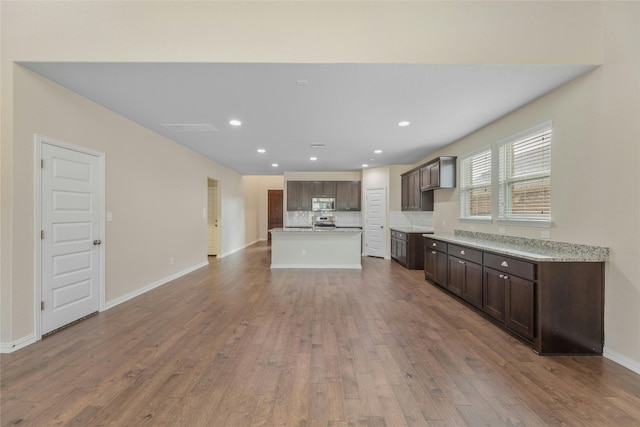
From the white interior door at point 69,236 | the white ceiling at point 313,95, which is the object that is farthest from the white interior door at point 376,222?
the white interior door at point 69,236

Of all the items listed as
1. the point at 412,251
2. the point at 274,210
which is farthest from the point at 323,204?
the point at 274,210

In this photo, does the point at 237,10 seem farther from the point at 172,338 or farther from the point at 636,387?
the point at 636,387

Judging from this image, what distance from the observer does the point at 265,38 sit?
2629mm

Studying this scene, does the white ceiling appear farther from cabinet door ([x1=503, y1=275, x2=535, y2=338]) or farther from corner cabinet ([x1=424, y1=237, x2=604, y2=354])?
cabinet door ([x1=503, y1=275, x2=535, y2=338])

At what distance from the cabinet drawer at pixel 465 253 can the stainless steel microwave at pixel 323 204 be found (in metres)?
5.02

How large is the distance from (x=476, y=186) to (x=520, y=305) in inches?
95.3

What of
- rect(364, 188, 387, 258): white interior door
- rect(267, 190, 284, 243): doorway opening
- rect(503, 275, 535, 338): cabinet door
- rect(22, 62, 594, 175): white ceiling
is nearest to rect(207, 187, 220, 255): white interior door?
rect(22, 62, 594, 175): white ceiling

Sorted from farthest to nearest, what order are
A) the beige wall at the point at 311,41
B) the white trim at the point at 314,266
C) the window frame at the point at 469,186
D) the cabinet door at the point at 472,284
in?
1. the white trim at the point at 314,266
2. the window frame at the point at 469,186
3. the cabinet door at the point at 472,284
4. the beige wall at the point at 311,41

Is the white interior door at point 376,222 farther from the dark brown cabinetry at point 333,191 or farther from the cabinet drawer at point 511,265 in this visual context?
the cabinet drawer at point 511,265

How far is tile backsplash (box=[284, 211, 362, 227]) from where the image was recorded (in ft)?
30.6

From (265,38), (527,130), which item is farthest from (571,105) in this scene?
(265,38)

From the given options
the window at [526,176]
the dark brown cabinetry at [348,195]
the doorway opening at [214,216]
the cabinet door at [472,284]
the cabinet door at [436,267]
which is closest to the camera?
the window at [526,176]

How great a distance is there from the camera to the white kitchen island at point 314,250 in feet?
21.8

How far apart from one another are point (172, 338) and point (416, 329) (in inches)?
104
